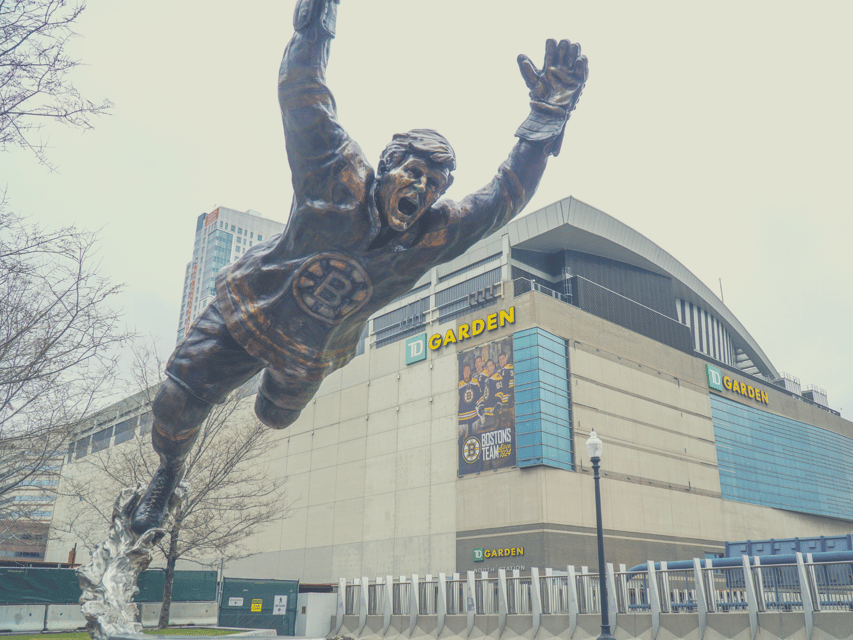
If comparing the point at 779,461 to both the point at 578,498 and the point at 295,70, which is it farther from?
the point at 295,70

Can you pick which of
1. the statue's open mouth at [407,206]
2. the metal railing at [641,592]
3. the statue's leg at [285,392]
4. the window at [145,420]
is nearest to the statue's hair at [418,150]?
the statue's open mouth at [407,206]

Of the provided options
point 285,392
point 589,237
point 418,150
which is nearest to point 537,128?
point 418,150

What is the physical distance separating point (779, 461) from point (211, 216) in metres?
96.1

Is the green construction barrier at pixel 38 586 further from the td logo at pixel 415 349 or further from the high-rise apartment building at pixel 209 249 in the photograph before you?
the high-rise apartment building at pixel 209 249

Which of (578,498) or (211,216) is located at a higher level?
(211,216)

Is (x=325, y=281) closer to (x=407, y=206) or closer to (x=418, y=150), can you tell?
(x=407, y=206)

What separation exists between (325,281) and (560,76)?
1857mm

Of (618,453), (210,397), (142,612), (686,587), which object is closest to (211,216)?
(618,453)

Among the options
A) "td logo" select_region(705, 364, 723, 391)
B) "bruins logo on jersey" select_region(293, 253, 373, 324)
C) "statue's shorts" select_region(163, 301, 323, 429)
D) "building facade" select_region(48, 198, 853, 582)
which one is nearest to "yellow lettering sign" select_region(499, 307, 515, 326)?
"building facade" select_region(48, 198, 853, 582)

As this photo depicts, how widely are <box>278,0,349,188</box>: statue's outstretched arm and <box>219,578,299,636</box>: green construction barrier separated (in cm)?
2158

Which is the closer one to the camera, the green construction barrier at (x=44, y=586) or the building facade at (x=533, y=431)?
the green construction barrier at (x=44, y=586)

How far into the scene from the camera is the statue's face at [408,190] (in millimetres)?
3361

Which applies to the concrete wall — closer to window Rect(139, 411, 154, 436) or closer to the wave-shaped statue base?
window Rect(139, 411, 154, 436)

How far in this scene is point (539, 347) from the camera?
3606cm
